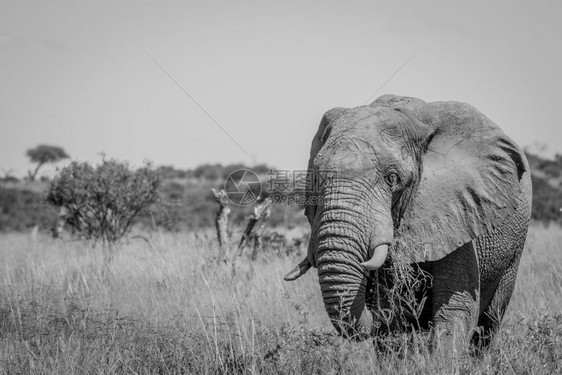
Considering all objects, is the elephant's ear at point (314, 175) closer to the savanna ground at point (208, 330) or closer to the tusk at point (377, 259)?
the savanna ground at point (208, 330)

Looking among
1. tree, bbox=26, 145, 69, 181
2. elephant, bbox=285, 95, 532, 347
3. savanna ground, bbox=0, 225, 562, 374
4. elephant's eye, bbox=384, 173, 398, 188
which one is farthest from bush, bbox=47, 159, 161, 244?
tree, bbox=26, 145, 69, 181

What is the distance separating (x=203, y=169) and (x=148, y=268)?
55016 mm

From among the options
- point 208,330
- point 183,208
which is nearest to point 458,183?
point 208,330

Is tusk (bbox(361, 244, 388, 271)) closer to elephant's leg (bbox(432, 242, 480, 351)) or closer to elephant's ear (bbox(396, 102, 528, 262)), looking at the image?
elephant's ear (bbox(396, 102, 528, 262))

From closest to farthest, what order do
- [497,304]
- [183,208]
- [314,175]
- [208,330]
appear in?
1. [314,175]
2. [497,304]
3. [208,330]
4. [183,208]

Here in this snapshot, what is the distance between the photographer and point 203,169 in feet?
211

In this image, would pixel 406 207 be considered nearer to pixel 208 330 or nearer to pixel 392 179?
pixel 392 179

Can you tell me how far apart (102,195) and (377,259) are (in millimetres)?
10442

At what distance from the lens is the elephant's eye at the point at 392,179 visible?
4.81 metres

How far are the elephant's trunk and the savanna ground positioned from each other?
0.36 metres

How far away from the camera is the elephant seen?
181 inches

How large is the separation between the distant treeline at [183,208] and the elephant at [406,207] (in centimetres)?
867

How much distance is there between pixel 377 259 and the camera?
14.6 ft

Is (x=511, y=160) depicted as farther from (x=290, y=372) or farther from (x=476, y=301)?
(x=290, y=372)
